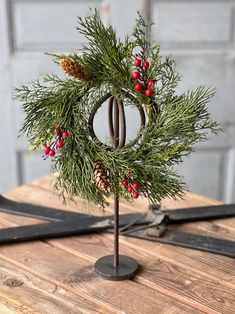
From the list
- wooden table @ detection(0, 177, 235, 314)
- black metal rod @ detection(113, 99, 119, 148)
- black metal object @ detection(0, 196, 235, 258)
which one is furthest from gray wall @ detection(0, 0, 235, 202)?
black metal rod @ detection(113, 99, 119, 148)

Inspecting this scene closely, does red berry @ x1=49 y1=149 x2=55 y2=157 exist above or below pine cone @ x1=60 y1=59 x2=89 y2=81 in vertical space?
below

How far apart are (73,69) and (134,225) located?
16.9 inches

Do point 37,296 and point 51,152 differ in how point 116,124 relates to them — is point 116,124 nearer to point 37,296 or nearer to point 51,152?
point 51,152

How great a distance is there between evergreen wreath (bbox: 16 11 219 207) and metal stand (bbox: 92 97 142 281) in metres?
0.02

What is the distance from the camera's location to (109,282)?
839 millimetres

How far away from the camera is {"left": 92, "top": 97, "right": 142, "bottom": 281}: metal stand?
2.54 feet

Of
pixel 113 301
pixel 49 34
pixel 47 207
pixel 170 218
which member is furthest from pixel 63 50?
pixel 113 301

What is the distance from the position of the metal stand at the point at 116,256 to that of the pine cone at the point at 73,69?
6 centimetres

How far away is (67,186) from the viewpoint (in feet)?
2.63

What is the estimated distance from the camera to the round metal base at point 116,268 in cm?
85

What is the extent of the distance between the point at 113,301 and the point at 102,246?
0.20 m

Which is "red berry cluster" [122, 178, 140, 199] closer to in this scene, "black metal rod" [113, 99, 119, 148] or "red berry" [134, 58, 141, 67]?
"black metal rod" [113, 99, 119, 148]

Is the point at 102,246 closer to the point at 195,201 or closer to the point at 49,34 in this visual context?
the point at 195,201

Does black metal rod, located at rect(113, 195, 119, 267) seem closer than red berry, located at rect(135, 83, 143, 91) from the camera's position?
No
